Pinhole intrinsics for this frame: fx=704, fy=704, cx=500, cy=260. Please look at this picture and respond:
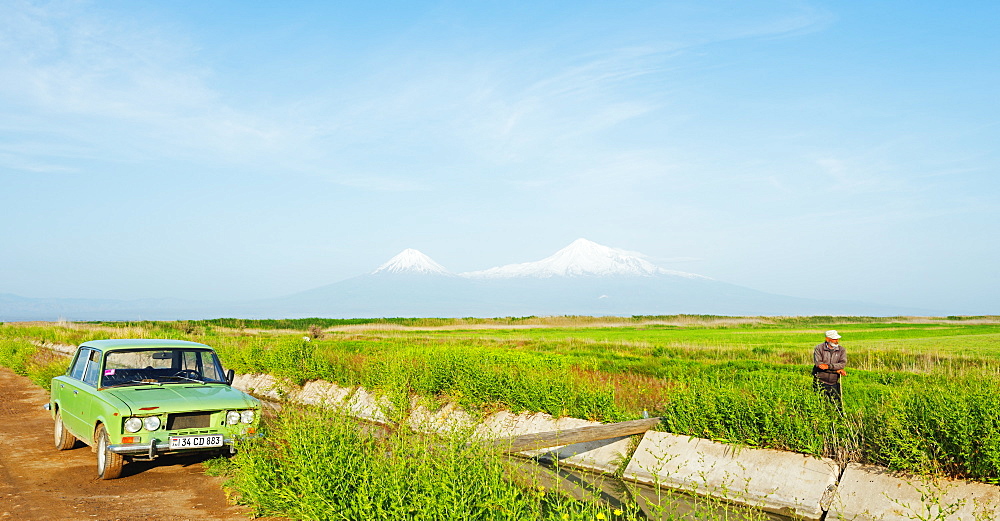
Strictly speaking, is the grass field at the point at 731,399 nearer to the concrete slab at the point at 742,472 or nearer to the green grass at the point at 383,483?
the concrete slab at the point at 742,472

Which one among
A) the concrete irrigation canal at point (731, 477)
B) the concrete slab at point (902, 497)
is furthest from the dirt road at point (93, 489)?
the concrete slab at point (902, 497)

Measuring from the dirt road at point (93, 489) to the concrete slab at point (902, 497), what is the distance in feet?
25.5

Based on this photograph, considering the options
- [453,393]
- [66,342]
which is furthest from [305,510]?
[66,342]

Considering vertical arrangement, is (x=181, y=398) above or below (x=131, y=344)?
below

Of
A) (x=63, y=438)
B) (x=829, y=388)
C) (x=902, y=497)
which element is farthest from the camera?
(x=829, y=388)

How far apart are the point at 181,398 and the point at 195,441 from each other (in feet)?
2.31

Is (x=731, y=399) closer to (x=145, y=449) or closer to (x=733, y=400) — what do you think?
(x=733, y=400)

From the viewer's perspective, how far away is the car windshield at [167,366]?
10.9 m

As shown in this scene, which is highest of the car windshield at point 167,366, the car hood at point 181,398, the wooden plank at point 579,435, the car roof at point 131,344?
the car roof at point 131,344

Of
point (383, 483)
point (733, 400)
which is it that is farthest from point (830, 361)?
point (383, 483)

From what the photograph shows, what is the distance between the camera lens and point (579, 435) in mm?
11547

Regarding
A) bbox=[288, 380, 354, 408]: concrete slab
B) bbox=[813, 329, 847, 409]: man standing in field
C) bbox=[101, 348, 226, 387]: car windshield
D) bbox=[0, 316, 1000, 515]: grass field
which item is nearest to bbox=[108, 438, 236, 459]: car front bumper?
bbox=[101, 348, 226, 387]: car windshield

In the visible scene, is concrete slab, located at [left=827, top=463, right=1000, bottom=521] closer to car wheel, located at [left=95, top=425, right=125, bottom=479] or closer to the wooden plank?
the wooden plank

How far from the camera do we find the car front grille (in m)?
9.65
